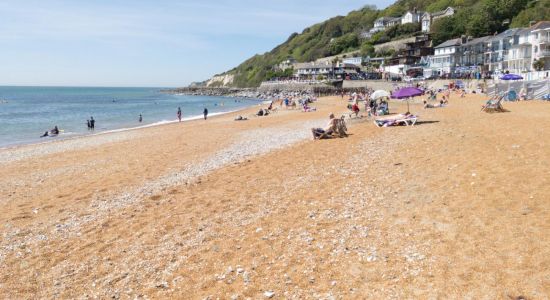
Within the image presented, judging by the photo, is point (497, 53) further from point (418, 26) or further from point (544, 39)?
point (418, 26)

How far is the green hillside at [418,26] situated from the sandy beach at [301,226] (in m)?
94.8

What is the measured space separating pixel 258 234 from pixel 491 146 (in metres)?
8.81

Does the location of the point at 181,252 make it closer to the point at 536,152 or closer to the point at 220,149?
the point at 536,152

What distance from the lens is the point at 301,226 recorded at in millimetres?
8625

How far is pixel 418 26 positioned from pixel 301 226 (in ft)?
466

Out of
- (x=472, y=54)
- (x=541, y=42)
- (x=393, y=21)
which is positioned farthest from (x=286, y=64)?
(x=541, y=42)

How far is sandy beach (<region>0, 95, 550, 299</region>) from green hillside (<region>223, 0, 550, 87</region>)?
9478cm

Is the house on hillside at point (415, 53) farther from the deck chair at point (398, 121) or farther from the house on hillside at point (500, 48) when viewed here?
the deck chair at point (398, 121)

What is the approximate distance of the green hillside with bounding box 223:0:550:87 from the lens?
98.3m

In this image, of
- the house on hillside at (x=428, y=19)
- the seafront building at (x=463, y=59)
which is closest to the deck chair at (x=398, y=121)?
the seafront building at (x=463, y=59)

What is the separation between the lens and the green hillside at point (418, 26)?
323ft

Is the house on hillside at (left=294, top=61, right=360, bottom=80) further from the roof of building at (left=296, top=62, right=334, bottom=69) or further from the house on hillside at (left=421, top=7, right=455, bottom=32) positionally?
the house on hillside at (left=421, top=7, right=455, bottom=32)

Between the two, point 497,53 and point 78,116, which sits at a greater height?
point 497,53

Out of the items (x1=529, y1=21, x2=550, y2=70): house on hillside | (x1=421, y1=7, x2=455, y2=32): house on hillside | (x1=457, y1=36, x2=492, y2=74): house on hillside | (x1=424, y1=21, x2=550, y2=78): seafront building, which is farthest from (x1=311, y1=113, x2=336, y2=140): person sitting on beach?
(x1=421, y1=7, x2=455, y2=32): house on hillside
